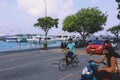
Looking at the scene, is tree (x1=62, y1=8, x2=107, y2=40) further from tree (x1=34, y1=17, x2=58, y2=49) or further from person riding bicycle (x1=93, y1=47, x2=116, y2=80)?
person riding bicycle (x1=93, y1=47, x2=116, y2=80)

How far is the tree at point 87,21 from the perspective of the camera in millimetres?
75250

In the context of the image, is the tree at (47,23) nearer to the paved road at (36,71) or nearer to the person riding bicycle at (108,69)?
the paved road at (36,71)

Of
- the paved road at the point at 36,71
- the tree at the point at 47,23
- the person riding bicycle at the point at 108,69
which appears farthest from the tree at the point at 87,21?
the person riding bicycle at the point at 108,69

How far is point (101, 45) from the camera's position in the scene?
38.1 m

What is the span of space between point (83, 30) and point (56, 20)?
8431mm

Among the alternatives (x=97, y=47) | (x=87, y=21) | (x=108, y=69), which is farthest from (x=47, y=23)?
(x=108, y=69)

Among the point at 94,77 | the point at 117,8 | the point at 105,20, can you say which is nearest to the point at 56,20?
the point at 105,20

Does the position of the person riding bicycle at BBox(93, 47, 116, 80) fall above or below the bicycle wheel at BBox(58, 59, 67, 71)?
above

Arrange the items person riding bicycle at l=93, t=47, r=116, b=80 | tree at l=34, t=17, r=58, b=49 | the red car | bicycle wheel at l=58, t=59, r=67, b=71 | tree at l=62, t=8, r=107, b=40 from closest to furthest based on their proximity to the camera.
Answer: person riding bicycle at l=93, t=47, r=116, b=80
bicycle wheel at l=58, t=59, r=67, b=71
the red car
tree at l=34, t=17, r=58, b=49
tree at l=62, t=8, r=107, b=40

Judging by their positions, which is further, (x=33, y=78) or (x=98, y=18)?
(x=98, y=18)

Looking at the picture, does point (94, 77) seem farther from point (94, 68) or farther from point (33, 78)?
point (33, 78)

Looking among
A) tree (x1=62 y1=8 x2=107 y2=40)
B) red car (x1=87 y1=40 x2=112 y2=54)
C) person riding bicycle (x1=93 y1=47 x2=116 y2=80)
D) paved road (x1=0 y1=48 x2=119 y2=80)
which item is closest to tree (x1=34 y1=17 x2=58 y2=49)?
tree (x1=62 y1=8 x2=107 y2=40)

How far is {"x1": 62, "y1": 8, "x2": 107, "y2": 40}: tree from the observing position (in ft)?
247

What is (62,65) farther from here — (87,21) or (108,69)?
(87,21)
